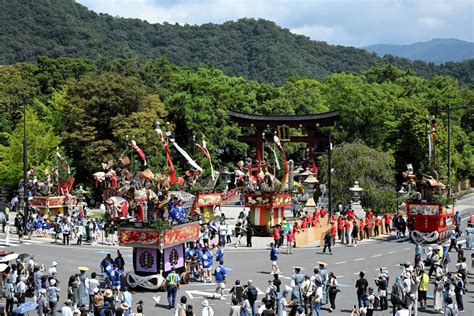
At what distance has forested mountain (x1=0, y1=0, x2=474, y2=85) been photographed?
452 feet

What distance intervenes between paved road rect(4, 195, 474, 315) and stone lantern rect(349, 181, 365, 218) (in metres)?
5.48

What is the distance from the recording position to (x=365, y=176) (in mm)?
52656

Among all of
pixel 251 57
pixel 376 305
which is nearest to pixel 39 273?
pixel 376 305

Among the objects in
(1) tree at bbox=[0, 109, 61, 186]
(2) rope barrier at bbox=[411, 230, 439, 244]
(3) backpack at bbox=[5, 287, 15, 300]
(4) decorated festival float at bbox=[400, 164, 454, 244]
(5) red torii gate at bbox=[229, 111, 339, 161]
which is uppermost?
(5) red torii gate at bbox=[229, 111, 339, 161]

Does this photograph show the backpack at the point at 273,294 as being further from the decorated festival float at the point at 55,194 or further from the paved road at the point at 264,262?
the decorated festival float at the point at 55,194

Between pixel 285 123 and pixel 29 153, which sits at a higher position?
pixel 285 123

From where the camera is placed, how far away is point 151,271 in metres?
27.0

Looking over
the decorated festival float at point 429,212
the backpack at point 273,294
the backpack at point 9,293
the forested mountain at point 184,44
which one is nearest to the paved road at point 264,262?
the decorated festival float at point 429,212

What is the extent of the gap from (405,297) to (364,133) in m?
48.5

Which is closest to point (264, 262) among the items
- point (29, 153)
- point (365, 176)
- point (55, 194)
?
point (55, 194)

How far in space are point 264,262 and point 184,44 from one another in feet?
494

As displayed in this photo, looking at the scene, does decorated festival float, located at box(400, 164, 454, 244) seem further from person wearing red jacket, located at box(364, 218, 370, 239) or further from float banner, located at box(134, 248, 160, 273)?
float banner, located at box(134, 248, 160, 273)

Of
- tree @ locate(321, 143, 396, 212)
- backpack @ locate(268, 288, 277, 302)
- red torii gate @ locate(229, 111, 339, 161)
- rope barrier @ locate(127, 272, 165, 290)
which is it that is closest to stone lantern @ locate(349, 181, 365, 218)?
tree @ locate(321, 143, 396, 212)

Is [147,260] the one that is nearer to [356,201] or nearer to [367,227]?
[367,227]
